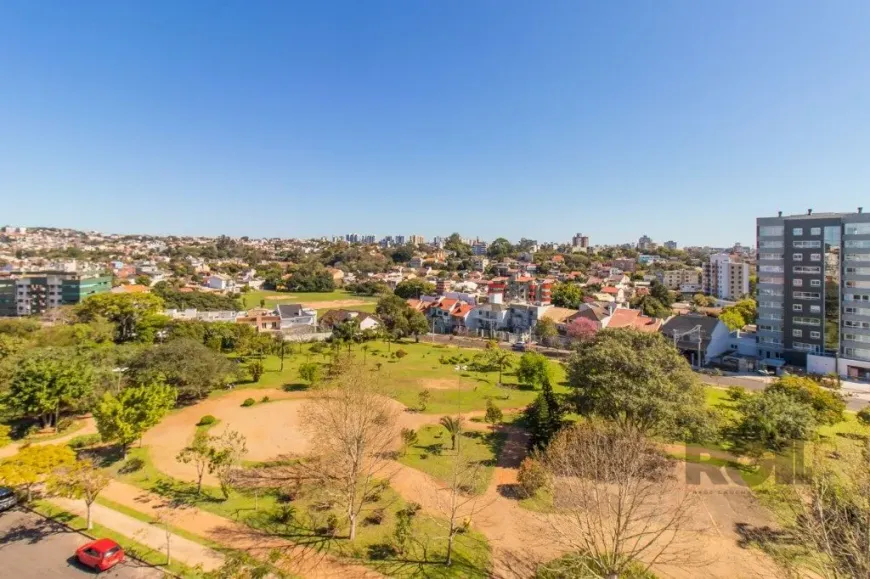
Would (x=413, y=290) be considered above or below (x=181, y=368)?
above

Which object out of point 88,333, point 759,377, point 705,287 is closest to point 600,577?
point 759,377

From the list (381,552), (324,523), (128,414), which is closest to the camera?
(381,552)

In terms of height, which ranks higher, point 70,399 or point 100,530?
point 70,399

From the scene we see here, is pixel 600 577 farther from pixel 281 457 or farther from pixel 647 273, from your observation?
pixel 647 273

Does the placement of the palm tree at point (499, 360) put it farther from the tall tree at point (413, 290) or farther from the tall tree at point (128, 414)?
the tall tree at point (413, 290)

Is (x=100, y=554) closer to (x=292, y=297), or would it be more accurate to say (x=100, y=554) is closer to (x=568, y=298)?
(x=568, y=298)

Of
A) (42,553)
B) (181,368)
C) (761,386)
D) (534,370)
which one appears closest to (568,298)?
(761,386)

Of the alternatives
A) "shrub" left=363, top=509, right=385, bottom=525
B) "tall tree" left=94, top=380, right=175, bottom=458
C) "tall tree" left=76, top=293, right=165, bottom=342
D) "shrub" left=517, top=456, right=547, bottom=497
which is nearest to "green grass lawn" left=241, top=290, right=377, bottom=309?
"tall tree" left=76, top=293, right=165, bottom=342

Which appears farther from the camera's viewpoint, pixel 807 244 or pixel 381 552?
pixel 807 244
